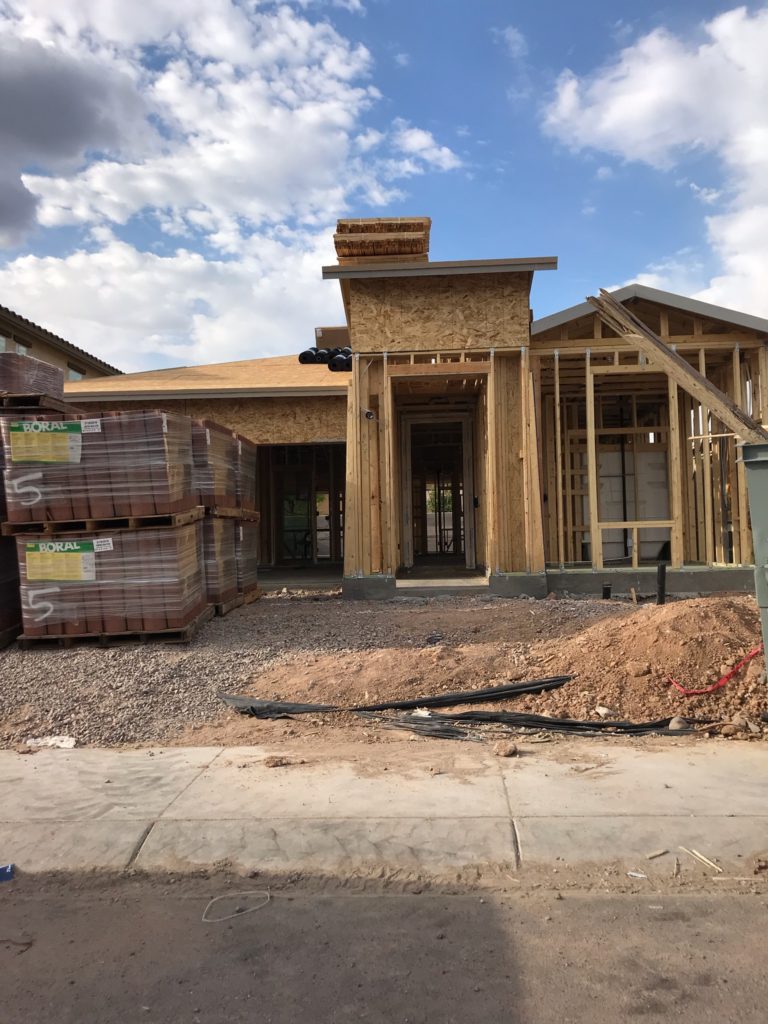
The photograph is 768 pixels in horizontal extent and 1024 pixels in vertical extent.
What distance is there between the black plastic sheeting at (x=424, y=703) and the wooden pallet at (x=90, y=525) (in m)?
2.81

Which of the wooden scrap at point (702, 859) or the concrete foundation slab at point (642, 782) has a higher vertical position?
the concrete foundation slab at point (642, 782)

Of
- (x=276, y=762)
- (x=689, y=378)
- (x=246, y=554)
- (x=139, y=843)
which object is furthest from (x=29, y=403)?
(x=689, y=378)

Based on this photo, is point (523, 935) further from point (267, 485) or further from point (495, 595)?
point (267, 485)

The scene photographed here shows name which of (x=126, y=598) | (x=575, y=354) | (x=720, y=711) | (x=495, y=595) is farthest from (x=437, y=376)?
(x=720, y=711)

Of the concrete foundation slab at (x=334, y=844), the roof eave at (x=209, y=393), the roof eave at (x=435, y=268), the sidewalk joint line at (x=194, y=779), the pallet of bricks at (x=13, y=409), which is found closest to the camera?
the concrete foundation slab at (x=334, y=844)

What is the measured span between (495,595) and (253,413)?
261 inches

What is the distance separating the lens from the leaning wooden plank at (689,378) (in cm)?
512

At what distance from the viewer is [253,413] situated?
15.1 meters

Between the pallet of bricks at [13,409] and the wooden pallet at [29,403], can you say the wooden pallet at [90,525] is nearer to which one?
the pallet of bricks at [13,409]

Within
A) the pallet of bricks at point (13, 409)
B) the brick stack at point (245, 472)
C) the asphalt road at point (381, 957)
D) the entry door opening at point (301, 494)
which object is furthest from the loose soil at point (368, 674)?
the entry door opening at point (301, 494)

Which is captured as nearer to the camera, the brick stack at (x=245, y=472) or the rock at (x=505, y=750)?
the rock at (x=505, y=750)

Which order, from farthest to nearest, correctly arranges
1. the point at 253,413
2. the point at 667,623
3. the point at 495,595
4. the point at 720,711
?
the point at 253,413 < the point at 495,595 < the point at 667,623 < the point at 720,711

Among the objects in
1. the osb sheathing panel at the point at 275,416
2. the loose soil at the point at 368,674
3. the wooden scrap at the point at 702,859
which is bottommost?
the wooden scrap at the point at 702,859

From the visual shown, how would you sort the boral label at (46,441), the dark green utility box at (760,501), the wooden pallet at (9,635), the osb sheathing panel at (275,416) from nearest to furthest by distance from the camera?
the dark green utility box at (760,501)
the boral label at (46,441)
the wooden pallet at (9,635)
the osb sheathing panel at (275,416)
